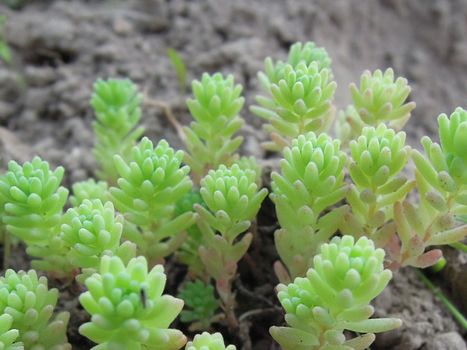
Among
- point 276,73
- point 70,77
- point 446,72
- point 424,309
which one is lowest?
point 424,309

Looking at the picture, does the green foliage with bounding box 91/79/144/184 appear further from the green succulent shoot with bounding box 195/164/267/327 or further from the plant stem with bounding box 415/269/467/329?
the plant stem with bounding box 415/269/467/329

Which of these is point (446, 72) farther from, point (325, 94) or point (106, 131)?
point (106, 131)

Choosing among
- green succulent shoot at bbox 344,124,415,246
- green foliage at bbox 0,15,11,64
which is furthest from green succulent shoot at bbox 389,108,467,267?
green foliage at bbox 0,15,11,64

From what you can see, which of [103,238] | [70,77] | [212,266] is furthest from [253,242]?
[70,77]

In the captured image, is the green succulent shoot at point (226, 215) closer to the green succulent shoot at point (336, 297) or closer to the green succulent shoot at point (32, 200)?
the green succulent shoot at point (336, 297)

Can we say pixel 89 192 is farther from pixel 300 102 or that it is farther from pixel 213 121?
pixel 300 102

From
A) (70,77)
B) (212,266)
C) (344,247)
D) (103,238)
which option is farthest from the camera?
(70,77)

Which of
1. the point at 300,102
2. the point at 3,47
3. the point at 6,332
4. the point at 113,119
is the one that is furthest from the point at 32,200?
the point at 3,47
